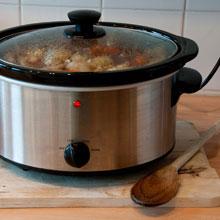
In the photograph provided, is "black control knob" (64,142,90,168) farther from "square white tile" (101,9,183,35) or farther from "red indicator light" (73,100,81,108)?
"square white tile" (101,9,183,35)

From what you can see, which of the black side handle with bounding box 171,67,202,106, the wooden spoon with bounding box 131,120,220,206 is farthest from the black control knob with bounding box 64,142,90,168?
the black side handle with bounding box 171,67,202,106

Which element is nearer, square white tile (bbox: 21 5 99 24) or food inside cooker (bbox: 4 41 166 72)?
food inside cooker (bbox: 4 41 166 72)

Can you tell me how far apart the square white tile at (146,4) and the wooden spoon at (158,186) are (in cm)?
58

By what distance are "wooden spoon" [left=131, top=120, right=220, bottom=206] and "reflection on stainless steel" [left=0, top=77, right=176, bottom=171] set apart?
0.15ft

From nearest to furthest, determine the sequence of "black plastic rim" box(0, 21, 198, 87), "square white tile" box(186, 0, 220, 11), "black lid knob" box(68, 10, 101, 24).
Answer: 1. "black plastic rim" box(0, 21, 198, 87)
2. "black lid knob" box(68, 10, 101, 24)
3. "square white tile" box(186, 0, 220, 11)

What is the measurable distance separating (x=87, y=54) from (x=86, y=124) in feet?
0.50

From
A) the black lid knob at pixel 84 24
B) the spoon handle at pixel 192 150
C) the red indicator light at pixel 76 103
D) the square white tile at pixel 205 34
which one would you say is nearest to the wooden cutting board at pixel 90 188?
the spoon handle at pixel 192 150

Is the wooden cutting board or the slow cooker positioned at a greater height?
the slow cooker

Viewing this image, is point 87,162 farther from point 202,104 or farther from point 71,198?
point 202,104

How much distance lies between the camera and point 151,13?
4.67 feet

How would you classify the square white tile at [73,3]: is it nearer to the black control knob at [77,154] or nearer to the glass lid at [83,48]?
the glass lid at [83,48]

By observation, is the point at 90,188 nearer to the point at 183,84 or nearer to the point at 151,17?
the point at 183,84

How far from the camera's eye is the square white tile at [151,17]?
4.66ft

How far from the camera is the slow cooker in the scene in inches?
33.0
